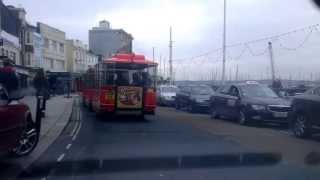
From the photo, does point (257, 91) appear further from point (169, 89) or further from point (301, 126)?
point (169, 89)

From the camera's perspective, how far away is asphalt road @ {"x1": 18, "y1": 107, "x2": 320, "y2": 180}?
10398mm

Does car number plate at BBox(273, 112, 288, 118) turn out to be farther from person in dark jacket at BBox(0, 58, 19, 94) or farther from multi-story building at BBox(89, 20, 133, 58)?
multi-story building at BBox(89, 20, 133, 58)

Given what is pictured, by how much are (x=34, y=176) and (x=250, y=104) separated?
12292 mm

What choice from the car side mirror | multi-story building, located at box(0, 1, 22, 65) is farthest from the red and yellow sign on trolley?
multi-story building, located at box(0, 1, 22, 65)

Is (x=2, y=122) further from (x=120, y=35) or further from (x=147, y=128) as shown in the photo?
(x=120, y=35)

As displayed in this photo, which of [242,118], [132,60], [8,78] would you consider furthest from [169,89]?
[8,78]

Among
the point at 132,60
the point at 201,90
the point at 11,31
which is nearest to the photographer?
the point at 132,60

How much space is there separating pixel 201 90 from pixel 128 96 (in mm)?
9066

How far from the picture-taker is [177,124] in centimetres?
2191

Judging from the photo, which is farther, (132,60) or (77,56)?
(77,56)

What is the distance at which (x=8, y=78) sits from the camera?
473 inches

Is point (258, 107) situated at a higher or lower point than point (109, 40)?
lower

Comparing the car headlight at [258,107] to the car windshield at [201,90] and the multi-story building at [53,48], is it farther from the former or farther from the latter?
the multi-story building at [53,48]

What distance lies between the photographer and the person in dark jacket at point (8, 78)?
11.8 m
